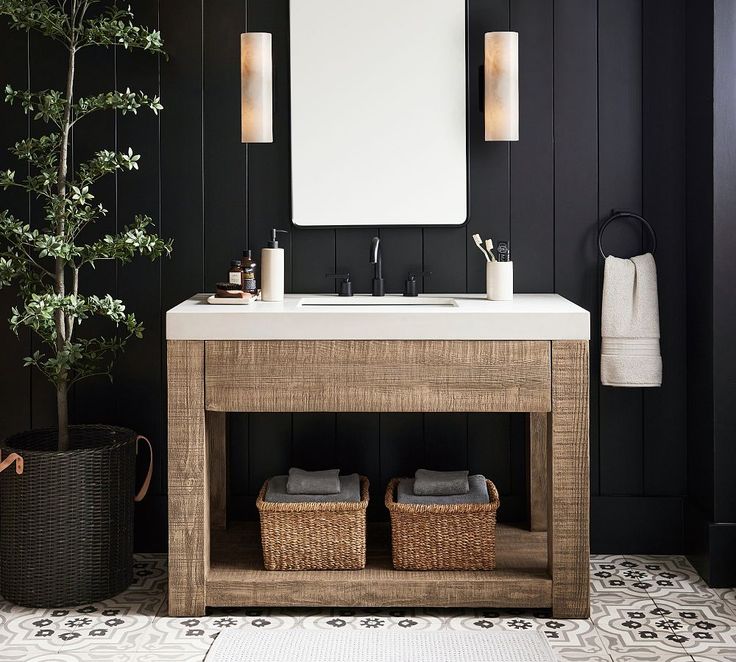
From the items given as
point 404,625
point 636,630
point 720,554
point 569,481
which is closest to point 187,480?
point 404,625

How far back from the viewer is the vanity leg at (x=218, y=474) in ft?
11.3

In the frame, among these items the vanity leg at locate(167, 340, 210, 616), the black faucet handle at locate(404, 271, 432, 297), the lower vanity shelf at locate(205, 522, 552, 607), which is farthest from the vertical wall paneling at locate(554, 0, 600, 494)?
the vanity leg at locate(167, 340, 210, 616)

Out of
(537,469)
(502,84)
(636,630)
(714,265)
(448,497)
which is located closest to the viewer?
(636,630)

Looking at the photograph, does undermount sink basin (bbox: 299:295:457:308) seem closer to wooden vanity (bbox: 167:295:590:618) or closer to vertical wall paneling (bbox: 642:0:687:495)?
wooden vanity (bbox: 167:295:590:618)

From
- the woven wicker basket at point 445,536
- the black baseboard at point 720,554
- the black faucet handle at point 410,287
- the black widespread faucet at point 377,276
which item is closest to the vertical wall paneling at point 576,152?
the black faucet handle at point 410,287

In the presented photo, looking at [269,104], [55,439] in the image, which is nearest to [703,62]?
[269,104]

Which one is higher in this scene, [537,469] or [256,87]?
[256,87]

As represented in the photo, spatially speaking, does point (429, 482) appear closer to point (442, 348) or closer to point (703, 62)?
point (442, 348)

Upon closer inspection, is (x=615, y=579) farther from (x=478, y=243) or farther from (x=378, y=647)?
(x=478, y=243)

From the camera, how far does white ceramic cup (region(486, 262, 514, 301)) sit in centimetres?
319

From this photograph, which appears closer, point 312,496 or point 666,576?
point 312,496

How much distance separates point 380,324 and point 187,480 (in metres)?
0.71

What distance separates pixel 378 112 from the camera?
3414 mm

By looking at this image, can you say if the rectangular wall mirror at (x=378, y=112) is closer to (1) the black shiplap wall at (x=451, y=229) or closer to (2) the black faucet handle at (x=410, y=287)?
(1) the black shiplap wall at (x=451, y=229)
